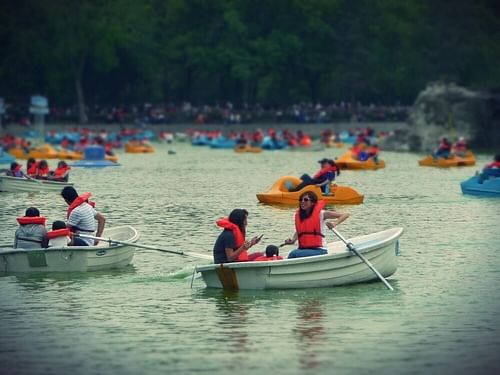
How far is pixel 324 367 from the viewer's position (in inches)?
836

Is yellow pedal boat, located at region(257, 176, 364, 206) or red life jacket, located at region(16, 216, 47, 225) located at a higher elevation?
red life jacket, located at region(16, 216, 47, 225)

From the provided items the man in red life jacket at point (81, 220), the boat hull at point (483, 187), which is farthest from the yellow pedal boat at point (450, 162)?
the man in red life jacket at point (81, 220)

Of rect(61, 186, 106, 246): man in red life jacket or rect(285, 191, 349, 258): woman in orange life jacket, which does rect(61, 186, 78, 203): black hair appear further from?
rect(285, 191, 349, 258): woman in orange life jacket

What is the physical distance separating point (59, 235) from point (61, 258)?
50 cm

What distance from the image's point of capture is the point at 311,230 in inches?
1070

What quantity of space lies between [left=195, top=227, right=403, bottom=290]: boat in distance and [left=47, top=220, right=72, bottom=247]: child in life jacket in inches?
129

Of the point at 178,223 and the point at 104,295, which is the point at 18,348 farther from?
the point at 178,223

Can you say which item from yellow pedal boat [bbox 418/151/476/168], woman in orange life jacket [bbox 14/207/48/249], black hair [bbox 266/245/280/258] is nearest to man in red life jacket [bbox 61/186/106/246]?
A: woman in orange life jacket [bbox 14/207/48/249]

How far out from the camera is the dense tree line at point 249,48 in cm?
13100

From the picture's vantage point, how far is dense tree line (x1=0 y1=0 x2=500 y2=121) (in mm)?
131000

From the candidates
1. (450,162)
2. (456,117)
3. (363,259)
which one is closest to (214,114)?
(456,117)

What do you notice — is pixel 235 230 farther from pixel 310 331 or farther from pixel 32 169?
pixel 32 169

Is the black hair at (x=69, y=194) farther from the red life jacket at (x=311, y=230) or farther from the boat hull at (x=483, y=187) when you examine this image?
the boat hull at (x=483, y=187)

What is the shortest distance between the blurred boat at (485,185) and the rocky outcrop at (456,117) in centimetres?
4710
